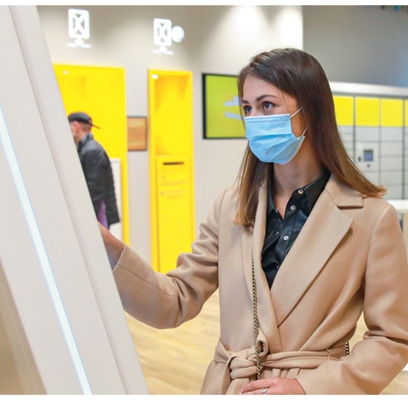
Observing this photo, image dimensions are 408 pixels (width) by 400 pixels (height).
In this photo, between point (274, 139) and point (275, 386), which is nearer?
point (275, 386)

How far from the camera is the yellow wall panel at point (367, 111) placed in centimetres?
1023

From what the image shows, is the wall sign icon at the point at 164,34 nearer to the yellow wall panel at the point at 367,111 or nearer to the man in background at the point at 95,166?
the man in background at the point at 95,166

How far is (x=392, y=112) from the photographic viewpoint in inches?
430

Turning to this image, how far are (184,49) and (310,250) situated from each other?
641 centimetres

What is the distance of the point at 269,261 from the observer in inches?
59.9

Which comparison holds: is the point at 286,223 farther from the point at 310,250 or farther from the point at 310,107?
the point at 310,107

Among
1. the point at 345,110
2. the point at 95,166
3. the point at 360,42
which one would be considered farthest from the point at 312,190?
the point at 360,42

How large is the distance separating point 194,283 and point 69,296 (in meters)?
1.14

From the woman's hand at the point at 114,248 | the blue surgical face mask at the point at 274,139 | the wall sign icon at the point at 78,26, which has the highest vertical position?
the wall sign icon at the point at 78,26

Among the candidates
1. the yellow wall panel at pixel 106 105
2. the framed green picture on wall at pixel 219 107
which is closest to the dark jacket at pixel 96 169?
the yellow wall panel at pixel 106 105

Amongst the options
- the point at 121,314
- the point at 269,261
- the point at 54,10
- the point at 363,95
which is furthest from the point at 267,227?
the point at 363,95

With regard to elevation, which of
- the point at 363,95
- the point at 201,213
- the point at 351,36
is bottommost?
the point at 201,213

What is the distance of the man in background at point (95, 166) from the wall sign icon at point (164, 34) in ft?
5.10

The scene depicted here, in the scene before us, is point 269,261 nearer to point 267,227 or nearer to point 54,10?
point 267,227
